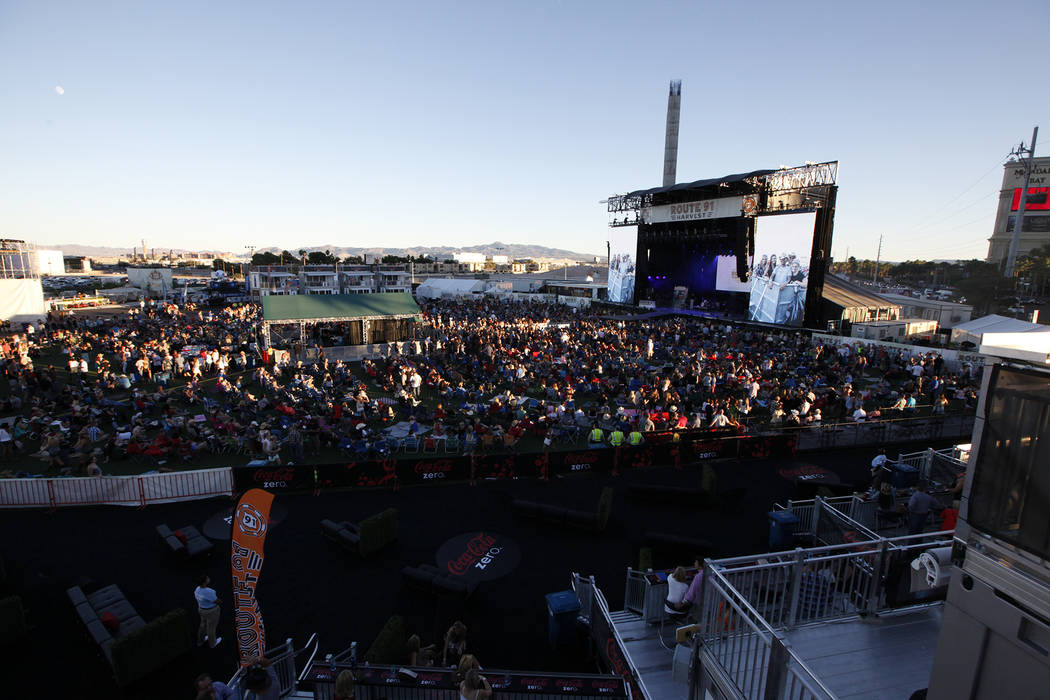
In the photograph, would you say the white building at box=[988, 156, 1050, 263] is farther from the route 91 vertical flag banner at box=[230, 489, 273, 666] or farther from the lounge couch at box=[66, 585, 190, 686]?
the lounge couch at box=[66, 585, 190, 686]

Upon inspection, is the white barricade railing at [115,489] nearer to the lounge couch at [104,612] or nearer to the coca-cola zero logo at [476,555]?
the lounge couch at [104,612]

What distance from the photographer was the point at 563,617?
8234mm

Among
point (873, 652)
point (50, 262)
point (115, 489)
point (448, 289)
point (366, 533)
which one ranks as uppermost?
point (50, 262)

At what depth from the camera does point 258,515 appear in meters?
7.20

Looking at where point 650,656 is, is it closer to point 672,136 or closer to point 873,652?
point 873,652

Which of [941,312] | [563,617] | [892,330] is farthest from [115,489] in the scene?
[941,312]

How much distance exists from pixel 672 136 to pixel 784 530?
7134 cm

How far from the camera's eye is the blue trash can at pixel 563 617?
8.20 meters

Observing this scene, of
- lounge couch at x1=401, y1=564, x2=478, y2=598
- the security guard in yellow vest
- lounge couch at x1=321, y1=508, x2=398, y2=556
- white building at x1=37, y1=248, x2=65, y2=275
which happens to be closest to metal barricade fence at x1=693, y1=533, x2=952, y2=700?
lounge couch at x1=401, y1=564, x2=478, y2=598

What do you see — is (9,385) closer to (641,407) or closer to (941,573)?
(641,407)

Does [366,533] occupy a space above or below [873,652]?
below

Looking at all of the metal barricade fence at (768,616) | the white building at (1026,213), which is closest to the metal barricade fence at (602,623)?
the metal barricade fence at (768,616)

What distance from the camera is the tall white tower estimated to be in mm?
70750

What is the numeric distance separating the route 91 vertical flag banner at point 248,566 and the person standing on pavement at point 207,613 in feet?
4.40
